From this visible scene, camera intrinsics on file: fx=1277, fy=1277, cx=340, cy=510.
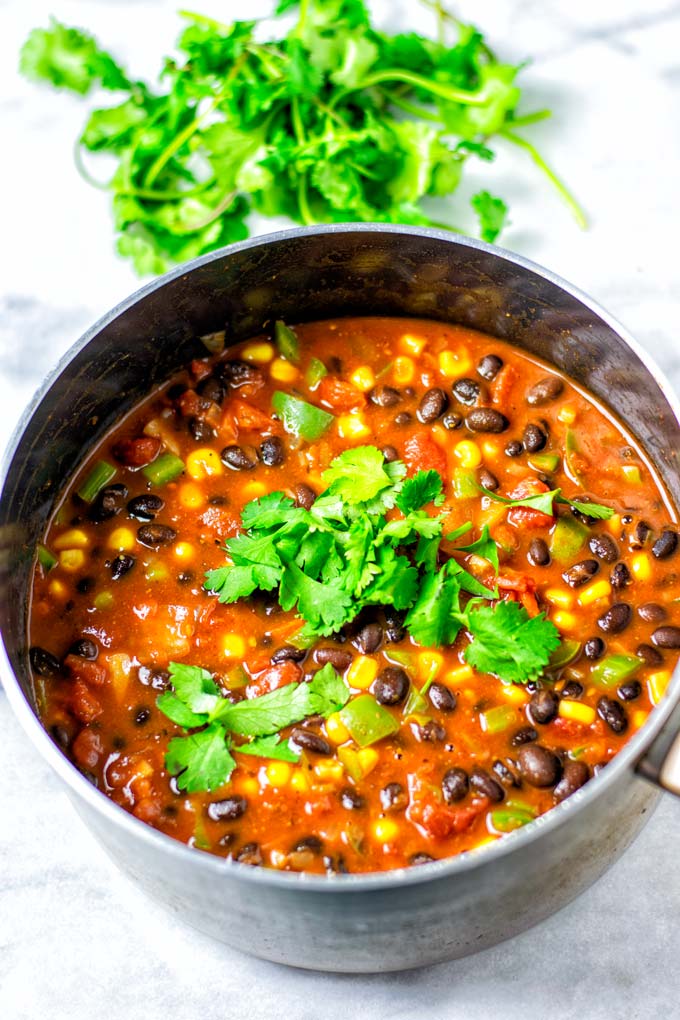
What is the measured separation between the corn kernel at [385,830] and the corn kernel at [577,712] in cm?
58

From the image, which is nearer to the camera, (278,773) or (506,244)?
(278,773)

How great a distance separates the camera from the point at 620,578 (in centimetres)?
387

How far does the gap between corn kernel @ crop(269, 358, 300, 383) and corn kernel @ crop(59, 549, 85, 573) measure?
0.90 metres

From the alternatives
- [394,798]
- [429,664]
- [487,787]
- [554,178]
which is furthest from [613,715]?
[554,178]

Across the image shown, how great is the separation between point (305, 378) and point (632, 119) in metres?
1.87

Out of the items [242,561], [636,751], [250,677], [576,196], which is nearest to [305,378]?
[242,561]

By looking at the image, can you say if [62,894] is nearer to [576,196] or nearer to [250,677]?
[250,677]

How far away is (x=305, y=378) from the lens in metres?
4.34

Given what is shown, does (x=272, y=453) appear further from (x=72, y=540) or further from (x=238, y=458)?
(x=72, y=540)

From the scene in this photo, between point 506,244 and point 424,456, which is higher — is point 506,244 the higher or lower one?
the higher one

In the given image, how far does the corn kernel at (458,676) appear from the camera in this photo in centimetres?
370

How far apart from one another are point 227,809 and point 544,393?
67.5 inches

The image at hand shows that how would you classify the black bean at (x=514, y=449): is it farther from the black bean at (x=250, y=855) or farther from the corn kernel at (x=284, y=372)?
the black bean at (x=250, y=855)

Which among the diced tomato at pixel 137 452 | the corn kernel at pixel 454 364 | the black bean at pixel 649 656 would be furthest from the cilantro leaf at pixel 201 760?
the corn kernel at pixel 454 364
